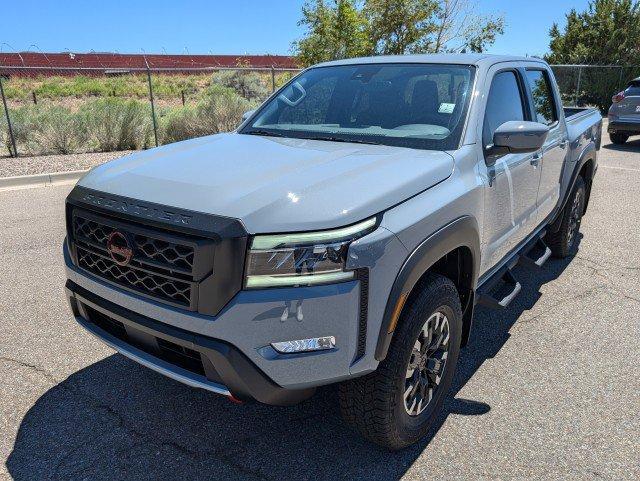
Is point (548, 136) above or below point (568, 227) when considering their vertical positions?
above

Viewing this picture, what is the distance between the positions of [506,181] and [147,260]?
85.8 inches

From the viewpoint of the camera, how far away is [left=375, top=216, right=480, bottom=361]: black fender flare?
2227 millimetres

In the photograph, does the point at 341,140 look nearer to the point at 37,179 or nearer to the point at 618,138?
the point at 37,179

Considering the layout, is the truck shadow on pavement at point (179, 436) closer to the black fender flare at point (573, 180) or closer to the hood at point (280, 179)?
the hood at point (280, 179)

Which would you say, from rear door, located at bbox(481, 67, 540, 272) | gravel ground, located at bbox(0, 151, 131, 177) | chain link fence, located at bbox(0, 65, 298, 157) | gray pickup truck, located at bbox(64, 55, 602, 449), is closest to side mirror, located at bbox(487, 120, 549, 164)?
gray pickup truck, located at bbox(64, 55, 602, 449)

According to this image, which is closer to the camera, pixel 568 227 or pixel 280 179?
pixel 280 179

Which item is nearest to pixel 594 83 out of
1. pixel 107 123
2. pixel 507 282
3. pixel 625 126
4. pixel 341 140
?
pixel 625 126

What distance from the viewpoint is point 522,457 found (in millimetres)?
2672

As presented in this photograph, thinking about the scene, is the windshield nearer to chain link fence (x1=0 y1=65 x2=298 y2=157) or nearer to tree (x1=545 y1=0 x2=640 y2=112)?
chain link fence (x1=0 y1=65 x2=298 y2=157)

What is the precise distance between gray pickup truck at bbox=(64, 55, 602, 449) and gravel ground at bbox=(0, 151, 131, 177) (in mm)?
7591

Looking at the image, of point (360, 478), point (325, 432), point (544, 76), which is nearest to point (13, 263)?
point (325, 432)

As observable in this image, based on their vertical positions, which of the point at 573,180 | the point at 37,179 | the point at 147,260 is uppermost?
the point at 147,260

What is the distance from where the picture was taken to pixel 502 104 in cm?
359

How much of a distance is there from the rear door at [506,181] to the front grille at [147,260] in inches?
66.9
